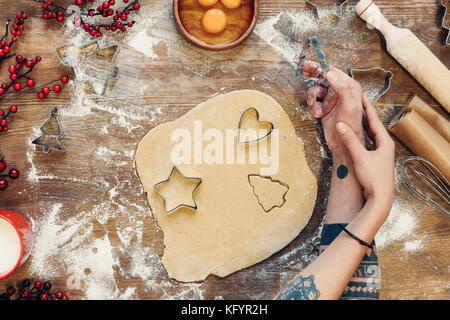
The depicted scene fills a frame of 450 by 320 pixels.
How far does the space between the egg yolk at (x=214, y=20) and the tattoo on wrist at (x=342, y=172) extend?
634 millimetres

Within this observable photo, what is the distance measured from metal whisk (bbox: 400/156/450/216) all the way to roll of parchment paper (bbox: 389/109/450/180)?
44mm

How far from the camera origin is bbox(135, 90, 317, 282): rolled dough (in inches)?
53.7

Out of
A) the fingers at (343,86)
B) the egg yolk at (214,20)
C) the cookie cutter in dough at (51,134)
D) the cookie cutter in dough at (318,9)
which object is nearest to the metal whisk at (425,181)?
the fingers at (343,86)

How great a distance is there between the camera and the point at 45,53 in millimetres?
1407

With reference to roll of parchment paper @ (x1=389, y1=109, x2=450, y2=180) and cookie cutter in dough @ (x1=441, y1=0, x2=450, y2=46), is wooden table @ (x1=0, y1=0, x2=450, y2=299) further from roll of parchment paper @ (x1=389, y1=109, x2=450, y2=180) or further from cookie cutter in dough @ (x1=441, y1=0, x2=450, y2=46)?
cookie cutter in dough @ (x1=441, y1=0, x2=450, y2=46)

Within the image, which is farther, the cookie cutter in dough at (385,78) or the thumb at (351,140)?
the cookie cutter in dough at (385,78)

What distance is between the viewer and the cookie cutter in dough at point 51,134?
4.54 feet

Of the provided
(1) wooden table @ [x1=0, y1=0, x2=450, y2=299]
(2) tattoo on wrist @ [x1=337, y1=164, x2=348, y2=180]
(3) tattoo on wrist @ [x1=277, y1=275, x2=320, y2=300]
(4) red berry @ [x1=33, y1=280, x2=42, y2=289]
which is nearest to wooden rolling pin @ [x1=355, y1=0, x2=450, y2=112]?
(1) wooden table @ [x1=0, y1=0, x2=450, y2=299]

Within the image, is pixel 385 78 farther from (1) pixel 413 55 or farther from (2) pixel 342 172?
(2) pixel 342 172

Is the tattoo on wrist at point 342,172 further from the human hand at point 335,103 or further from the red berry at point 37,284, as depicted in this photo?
the red berry at point 37,284

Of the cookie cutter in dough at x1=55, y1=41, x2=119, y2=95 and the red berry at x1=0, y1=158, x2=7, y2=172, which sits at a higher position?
the cookie cutter in dough at x1=55, y1=41, x2=119, y2=95

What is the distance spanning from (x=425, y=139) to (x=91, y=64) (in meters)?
1.18

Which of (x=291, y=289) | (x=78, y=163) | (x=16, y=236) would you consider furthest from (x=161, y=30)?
(x=291, y=289)

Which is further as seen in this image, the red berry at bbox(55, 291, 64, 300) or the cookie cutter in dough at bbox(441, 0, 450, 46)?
the cookie cutter in dough at bbox(441, 0, 450, 46)
